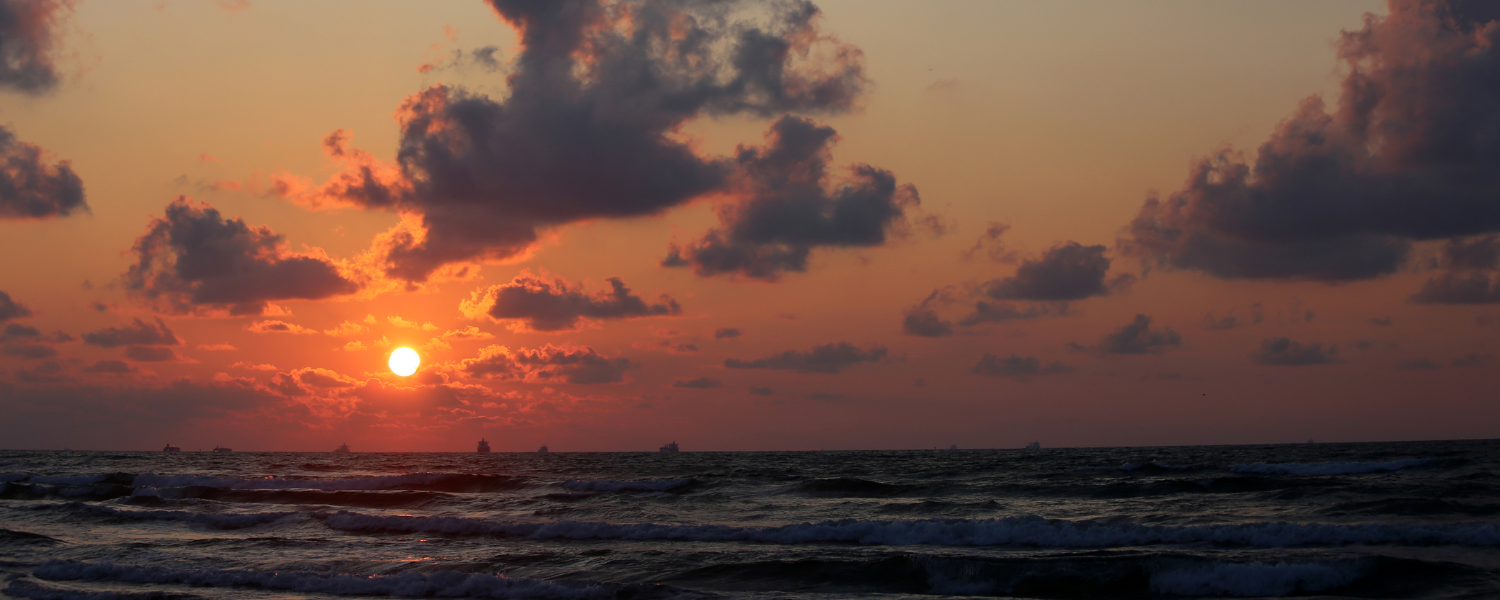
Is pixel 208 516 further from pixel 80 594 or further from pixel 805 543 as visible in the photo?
pixel 805 543

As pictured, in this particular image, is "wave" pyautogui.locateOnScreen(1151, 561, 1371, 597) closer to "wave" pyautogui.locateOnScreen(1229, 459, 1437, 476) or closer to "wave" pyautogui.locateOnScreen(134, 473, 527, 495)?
"wave" pyautogui.locateOnScreen(1229, 459, 1437, 476)

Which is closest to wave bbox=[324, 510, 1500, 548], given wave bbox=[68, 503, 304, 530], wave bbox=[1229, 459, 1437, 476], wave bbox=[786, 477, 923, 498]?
wave bbox=[68, 503, 304, 530]

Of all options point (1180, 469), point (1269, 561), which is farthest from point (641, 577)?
point (1180, 469)

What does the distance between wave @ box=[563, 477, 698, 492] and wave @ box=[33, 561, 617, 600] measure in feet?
90.3

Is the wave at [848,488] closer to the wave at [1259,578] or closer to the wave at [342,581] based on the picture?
the wave at [1259,578]

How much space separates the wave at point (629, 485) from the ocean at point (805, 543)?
325cm

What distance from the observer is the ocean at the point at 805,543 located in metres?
21.5

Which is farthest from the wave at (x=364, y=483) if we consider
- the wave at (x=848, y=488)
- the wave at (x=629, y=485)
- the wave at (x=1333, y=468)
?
the wave at (x=1333, y=468)

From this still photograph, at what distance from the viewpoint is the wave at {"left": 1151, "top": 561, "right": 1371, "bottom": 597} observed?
20469 millimetres

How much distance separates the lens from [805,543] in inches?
1150

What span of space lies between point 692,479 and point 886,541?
88.7 feet

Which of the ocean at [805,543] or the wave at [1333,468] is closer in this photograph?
the ocean at [805,543]

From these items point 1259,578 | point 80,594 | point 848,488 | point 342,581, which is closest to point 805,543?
point 1259,578

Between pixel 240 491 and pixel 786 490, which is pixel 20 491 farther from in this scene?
pixel 786 490
